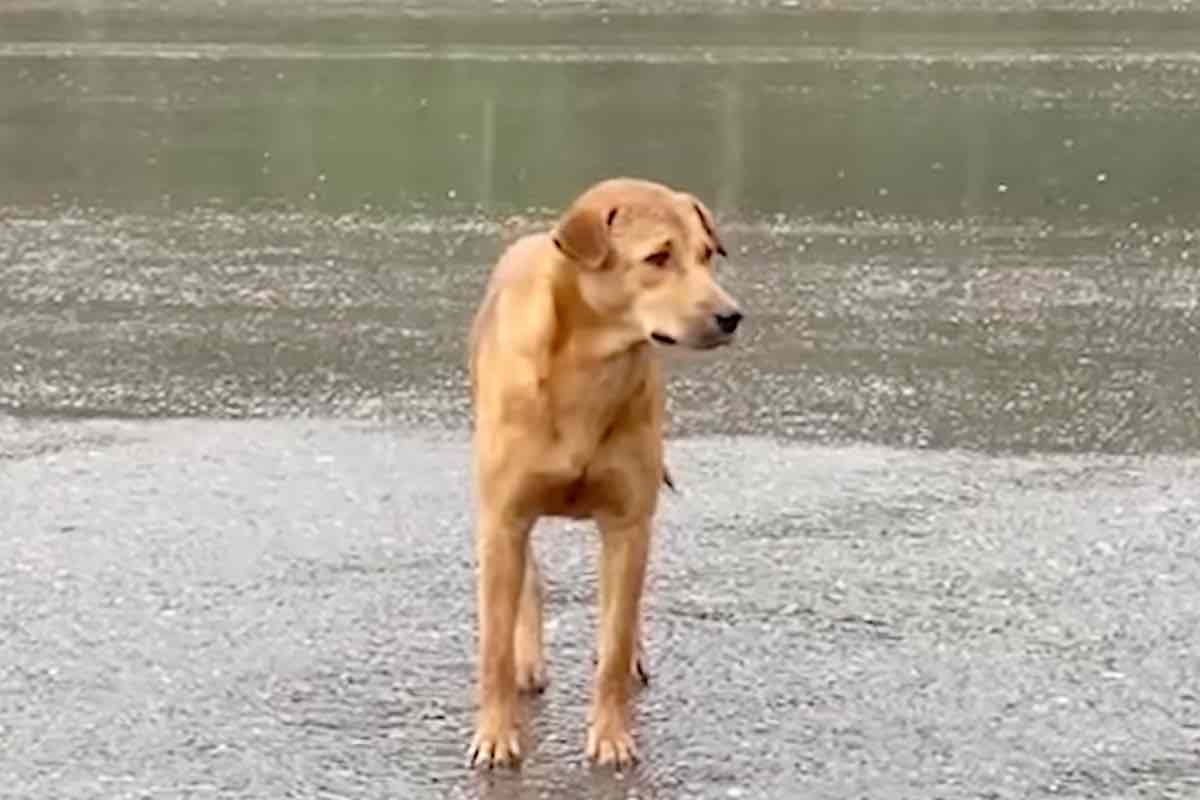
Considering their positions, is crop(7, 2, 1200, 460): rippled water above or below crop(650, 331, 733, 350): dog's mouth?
below

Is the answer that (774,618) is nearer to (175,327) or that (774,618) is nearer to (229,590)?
(229,590)

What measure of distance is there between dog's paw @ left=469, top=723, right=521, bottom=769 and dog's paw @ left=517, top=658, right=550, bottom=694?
1.27 feet

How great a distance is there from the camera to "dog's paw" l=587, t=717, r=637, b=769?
5363 mm

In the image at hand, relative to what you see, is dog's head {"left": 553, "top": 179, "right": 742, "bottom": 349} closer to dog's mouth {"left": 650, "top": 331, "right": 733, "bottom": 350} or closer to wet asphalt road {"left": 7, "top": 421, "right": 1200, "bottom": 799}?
dog's mouth {"left": 650, "top": 331, "right": 733, "bottom": 350}

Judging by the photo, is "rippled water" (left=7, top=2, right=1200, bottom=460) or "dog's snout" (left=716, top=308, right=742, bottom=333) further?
"rippled water" (left=7, top=2, right=1200, bottom=460)

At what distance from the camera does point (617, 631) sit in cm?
538

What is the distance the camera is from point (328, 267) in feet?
37.4

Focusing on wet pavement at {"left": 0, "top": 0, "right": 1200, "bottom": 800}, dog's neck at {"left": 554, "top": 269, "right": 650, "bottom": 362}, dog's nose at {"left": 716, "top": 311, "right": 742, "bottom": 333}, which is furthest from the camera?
wet pavement at {"left": 0, "top": 0, "right": 1200, "bottom": 800}

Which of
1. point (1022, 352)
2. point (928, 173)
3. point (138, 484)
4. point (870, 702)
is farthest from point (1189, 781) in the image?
point (928, 173)

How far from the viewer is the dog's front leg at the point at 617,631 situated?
5355 millimetres

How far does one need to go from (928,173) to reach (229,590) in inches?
321

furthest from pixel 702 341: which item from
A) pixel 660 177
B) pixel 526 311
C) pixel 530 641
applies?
pixel 660 177

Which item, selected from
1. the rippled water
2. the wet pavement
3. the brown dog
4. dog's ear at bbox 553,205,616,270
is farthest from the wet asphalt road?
dog's ear at bbox 553,205,616,270

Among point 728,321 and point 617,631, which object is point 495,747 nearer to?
point 617,631
